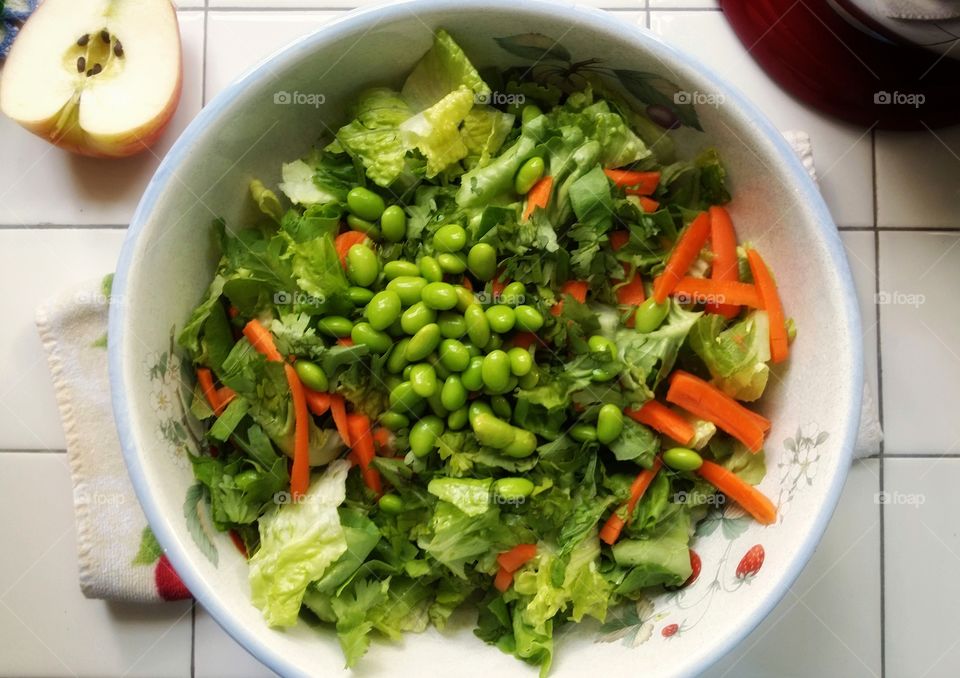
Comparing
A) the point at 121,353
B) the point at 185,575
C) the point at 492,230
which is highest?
the point at 492,230

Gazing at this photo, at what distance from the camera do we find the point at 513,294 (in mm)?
1267

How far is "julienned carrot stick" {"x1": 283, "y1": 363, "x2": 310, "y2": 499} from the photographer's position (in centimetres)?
126

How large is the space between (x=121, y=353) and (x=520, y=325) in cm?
57

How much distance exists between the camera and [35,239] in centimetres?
155

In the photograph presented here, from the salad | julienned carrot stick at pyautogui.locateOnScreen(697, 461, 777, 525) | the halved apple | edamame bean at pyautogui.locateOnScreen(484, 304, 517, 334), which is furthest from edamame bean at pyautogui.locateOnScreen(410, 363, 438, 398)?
the halved apple

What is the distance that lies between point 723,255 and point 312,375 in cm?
67

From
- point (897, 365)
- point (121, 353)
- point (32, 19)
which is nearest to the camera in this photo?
point (121, 353)

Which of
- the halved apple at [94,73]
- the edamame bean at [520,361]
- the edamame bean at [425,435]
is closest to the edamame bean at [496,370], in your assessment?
the edamame bean at [520,361]

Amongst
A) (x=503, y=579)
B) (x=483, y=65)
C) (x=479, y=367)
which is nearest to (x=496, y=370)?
(x=479, y=367)

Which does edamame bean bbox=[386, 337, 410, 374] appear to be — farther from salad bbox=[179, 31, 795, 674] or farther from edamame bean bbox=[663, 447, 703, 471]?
edamame bean bbox=[663, 447, 703, 471]

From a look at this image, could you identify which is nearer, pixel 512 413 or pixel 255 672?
pixel 512 413

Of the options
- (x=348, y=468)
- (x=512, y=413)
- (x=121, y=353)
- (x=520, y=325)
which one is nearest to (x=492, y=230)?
(x=520, y=325)

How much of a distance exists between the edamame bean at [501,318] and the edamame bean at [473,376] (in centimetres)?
5

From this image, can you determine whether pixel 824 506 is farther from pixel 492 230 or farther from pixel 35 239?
pixel 35 239
